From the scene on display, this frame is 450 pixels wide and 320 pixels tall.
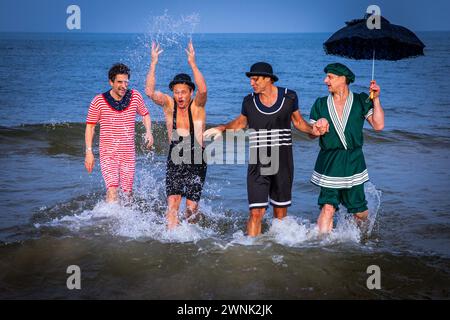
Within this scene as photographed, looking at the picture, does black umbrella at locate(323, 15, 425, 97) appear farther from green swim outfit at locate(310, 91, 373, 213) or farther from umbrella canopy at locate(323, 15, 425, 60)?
green swim outfit at locate(310, 91, 373, 213)

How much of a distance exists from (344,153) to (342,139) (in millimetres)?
161

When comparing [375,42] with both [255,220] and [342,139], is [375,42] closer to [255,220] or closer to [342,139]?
[342,139]

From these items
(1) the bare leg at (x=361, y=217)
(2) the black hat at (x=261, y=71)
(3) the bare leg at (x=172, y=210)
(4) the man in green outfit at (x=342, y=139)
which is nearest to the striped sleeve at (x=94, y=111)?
(3) the bare leg at (x=172, y=210)

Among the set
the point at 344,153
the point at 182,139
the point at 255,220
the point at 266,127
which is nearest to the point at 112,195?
the point at 182,139

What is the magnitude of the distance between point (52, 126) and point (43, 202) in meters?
8.32

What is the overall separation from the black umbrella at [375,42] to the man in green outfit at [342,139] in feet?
3.52

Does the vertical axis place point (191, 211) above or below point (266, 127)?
below

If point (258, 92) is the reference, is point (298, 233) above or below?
below

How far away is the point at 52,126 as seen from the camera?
16250 millimetres

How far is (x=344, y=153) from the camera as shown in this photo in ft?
19.6

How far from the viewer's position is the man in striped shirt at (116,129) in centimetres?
693
